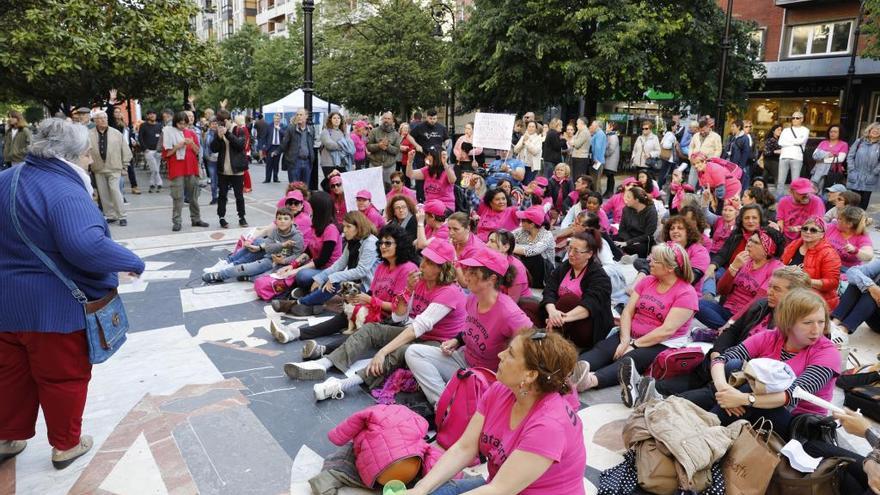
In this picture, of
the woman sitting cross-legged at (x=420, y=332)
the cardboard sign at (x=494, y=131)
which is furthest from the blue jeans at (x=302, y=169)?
the woman sitting cross-legged at (x=420, y=332)

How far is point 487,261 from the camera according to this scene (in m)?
3.98

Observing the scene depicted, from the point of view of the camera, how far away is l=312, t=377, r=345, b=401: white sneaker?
178 inches

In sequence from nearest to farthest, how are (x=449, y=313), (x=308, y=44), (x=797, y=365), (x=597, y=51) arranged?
(x=797, y=365), (x=449, y=313), (x=308, y=44), (x=597, y=51)

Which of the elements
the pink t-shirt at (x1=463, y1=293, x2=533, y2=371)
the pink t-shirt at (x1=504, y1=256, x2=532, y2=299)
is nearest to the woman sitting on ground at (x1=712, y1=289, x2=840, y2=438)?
the pink t-shirt at (x1=463, y1=293, x2=533, y2=371)

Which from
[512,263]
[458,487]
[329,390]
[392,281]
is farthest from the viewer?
[512,263]

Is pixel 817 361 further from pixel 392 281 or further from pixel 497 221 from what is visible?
pixel 497 221

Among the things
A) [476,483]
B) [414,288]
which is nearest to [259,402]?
[414,288]

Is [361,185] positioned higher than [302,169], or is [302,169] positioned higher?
[361,185]

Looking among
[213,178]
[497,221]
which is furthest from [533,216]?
[213,178]

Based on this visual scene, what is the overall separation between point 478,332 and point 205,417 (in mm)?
1937

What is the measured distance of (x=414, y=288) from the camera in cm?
509

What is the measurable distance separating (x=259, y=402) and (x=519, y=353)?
2.65m

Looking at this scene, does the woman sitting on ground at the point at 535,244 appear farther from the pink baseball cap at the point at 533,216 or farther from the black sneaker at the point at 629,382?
the black sneaker at the point at 629,382

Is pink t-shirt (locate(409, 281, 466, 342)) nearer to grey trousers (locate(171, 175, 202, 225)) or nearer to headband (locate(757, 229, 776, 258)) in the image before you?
headband (locate(757, 229, 776, 258))
